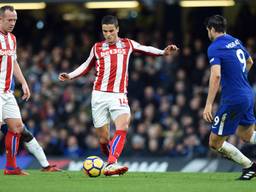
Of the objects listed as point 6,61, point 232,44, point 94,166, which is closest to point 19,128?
point 6,61

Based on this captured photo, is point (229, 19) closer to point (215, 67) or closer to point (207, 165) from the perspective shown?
point (207, 165)

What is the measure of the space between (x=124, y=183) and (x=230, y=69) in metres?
1.90

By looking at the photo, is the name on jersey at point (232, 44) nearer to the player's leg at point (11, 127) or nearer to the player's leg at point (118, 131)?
the player's leg at point (118, 131)

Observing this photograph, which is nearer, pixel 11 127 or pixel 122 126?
pixel 122 126

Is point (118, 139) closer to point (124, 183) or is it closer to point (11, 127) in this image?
point (124, 183)

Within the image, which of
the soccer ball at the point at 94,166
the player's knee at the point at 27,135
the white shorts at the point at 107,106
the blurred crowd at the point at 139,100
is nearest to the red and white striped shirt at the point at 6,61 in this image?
the player's knee at the point at 27,135

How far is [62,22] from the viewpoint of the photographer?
23.0m

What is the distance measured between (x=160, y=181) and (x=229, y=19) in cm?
1193

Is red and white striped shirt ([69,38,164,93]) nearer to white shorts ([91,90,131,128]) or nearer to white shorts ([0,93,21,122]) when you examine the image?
white shorts ([91,90,131,128])

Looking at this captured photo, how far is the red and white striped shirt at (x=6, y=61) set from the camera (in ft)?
38.3

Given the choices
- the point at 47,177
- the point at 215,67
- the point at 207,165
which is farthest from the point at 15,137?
the point at 207,165

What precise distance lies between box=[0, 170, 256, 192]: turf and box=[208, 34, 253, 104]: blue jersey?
3.46 ft

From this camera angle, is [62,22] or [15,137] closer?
[15,137]

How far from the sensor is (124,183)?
33.8 ft
